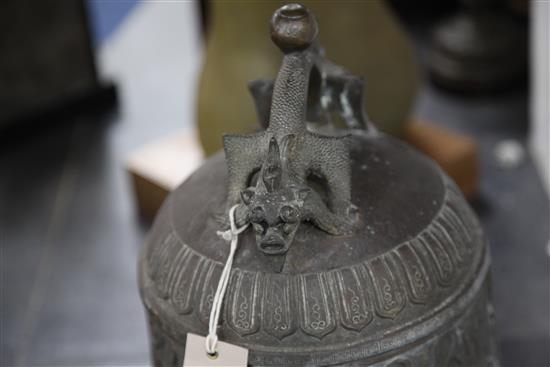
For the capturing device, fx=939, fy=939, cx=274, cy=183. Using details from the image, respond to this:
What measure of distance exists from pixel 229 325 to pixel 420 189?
0.37 meters

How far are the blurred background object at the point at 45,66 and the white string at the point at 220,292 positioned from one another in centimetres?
223

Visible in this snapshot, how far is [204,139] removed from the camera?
2.58 meters

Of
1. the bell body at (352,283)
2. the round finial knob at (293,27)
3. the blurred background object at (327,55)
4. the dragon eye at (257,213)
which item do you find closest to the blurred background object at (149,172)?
the blurred background object at (327,55)

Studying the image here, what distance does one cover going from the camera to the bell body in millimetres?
1307

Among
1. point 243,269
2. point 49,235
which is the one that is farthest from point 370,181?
point 49,235

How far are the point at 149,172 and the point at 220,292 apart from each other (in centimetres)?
146

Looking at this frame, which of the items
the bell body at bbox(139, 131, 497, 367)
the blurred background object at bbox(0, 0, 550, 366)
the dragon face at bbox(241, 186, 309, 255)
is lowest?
the blurred background object at bbox(0, 0, 550, 366)

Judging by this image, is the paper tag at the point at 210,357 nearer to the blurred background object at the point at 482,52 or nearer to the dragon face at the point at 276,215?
the dragon face at the point at 276,215

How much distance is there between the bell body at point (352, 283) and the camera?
1307 mm

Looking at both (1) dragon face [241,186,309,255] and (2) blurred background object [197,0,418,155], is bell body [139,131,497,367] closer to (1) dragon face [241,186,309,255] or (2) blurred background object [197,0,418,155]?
(1) dragon face [241,186,309,255]

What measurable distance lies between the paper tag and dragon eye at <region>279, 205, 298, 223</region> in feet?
0.64

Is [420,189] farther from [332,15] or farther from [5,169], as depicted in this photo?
[5,169]

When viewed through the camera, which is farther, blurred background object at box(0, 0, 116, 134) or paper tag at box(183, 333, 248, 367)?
blurred background object at box(0, 0, 116, 134)

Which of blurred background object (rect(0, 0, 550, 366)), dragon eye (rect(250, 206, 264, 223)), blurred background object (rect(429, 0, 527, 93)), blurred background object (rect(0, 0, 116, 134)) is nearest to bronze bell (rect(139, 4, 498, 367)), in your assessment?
dragon eye (rect(250, 206, 264, 223))
